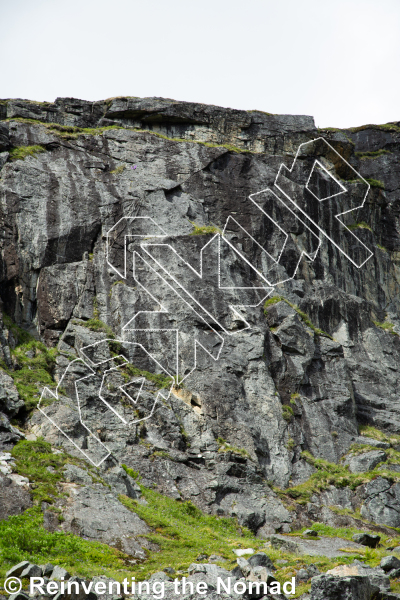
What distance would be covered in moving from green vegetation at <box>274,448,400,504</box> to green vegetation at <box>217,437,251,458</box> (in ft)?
7.52

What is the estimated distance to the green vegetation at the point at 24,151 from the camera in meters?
40.3

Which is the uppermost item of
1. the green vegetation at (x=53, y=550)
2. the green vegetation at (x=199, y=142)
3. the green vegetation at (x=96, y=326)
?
the green vegetation at (x=199, y=142)

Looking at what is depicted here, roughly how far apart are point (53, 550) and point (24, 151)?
95.8 ft

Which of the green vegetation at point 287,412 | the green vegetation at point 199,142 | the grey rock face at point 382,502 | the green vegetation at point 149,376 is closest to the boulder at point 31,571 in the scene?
the green vegetation at point 149,376

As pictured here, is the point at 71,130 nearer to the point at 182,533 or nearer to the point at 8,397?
the point at 8,397

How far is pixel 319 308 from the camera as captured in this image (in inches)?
1652

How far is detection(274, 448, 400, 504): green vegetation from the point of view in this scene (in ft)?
98.3

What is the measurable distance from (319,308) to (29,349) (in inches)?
775

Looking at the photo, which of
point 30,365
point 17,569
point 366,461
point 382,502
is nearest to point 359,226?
point 366,461

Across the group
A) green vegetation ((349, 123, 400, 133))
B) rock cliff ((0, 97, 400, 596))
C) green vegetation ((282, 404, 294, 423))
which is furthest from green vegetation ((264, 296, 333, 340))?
green vegetation ((349, 123, 400, 133))

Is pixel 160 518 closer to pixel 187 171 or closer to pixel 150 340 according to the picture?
pixel 150 340

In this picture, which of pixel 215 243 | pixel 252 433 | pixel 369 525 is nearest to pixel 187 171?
pixel 215 243

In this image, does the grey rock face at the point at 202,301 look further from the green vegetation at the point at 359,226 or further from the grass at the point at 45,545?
the grass at the point at 45,545

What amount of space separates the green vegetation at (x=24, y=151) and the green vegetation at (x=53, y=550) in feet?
86.6
